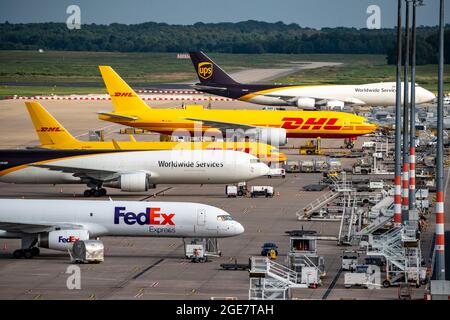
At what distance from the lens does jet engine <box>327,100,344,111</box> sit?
16536 centimetres

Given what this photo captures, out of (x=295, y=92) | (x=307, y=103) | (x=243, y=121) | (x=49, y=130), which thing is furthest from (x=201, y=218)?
(x=295, y=92)

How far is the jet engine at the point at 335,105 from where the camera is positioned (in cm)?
16536

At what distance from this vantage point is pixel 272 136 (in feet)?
422

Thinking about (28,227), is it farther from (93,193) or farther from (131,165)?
(93,193)

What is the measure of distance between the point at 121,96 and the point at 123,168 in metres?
38.2

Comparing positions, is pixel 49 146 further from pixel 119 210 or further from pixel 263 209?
pixel 119 210

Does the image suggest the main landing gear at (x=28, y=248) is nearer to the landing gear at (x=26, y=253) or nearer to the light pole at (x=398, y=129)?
the landing gear at (x=26, y=253)

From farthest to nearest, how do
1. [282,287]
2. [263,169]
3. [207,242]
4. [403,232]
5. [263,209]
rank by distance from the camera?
[263,169], [263,209], [207,242], [403,232], [282,287]

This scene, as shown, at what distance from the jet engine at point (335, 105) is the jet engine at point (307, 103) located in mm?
2186

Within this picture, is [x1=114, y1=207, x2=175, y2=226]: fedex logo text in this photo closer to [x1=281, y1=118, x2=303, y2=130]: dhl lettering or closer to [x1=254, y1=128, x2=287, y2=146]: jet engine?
[x1=254, y1=128, x2=287, y2=146]: jet engine

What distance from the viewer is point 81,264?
A: 67.9 metres

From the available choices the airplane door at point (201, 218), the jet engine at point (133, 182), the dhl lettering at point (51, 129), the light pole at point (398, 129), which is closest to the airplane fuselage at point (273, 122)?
the dhl lettering at point (51, 129)
